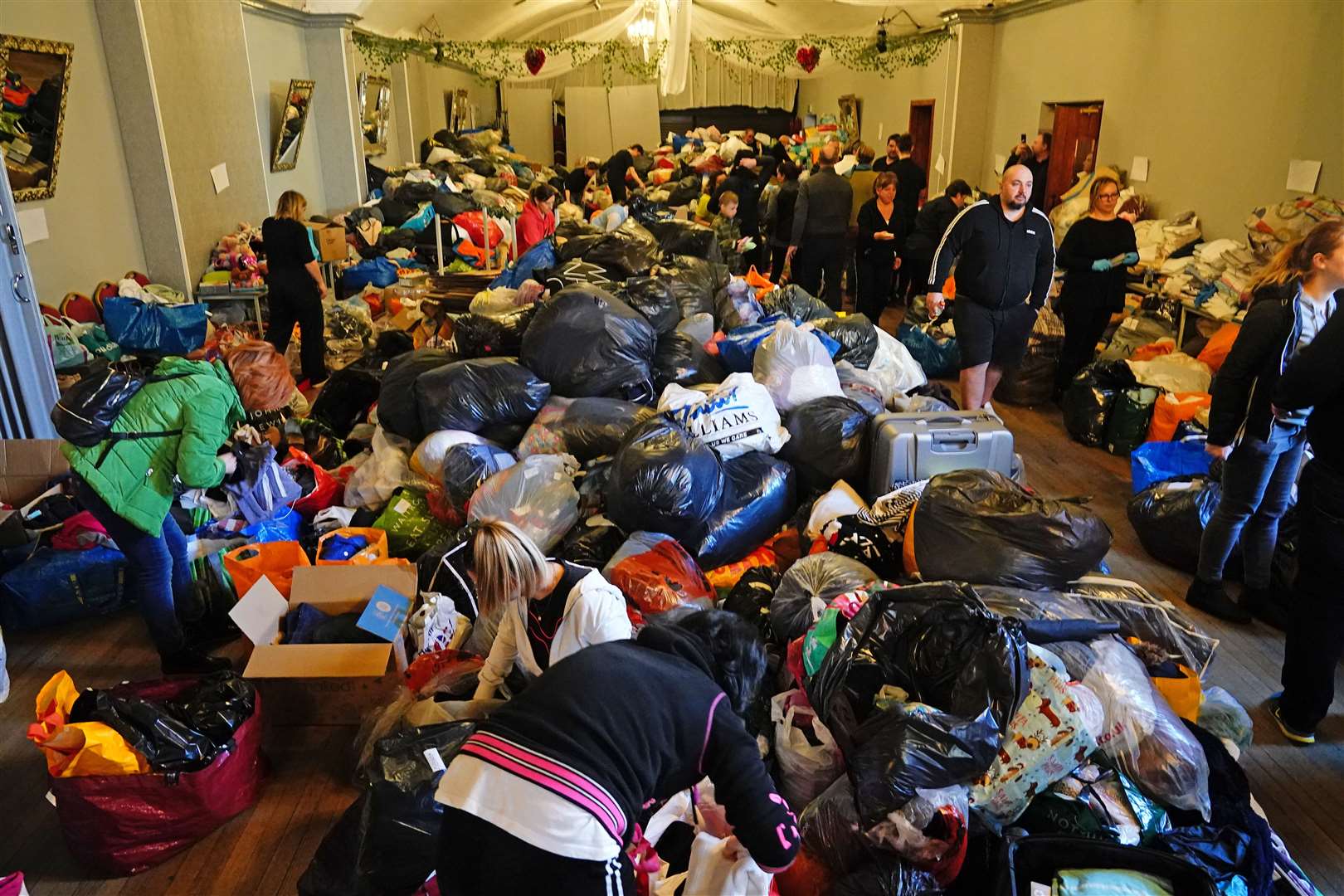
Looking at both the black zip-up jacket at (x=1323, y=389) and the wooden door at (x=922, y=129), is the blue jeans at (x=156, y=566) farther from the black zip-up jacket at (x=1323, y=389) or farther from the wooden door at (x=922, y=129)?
the wooden door at (x=922, y=129)

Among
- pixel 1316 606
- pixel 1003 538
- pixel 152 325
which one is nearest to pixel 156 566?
pixel 1003 538

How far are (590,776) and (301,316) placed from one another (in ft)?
16.4

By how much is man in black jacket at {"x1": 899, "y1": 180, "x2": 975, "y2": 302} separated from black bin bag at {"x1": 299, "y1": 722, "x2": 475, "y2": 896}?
205 inches

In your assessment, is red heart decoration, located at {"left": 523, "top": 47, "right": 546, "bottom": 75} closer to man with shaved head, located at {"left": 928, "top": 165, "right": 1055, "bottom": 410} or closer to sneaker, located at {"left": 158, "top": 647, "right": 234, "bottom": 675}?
man with shaved head, located at {"left": 928, "top": 165, "right": 1055, "bottom": 410}

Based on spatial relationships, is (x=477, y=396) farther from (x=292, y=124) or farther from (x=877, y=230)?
(x=292, y=124)

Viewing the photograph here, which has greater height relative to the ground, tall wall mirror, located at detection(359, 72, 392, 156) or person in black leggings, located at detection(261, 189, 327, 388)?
tall wall mirror, located at detection(359, 72, 392, 156)

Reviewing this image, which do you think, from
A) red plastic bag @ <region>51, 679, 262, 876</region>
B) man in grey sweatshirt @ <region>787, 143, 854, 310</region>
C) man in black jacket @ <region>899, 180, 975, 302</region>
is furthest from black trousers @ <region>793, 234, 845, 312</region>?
red plastic bag @ <region>51, 679, 262, 876</region>

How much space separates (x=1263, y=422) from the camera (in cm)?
277

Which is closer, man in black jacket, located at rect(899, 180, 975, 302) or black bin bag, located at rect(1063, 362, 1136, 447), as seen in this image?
black bin bag, located at rect(1063, 362, 1136, 447)

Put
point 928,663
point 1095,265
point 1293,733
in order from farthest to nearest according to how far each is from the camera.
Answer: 1. point 1095,265
2. point 1293,733
3. point 928,663

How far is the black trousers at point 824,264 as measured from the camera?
6.71 meters

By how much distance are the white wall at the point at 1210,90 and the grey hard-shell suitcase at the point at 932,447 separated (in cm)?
288

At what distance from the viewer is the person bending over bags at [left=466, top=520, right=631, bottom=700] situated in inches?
69.3

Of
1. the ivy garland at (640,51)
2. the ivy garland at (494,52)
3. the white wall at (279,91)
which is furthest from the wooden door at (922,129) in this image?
the white wall at (279,91)
